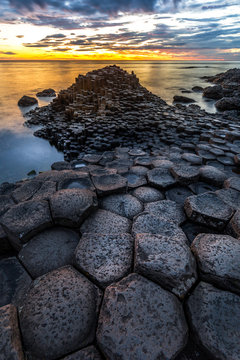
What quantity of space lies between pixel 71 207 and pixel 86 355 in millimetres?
1000

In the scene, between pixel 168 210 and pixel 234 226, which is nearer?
pixel 234 226

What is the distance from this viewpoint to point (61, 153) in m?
5.50

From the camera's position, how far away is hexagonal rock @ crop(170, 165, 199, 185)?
2.33 m

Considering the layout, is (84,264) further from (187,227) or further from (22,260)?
(187,227)

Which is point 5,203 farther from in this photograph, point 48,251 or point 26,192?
point 48,251

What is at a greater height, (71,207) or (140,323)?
(71,207)

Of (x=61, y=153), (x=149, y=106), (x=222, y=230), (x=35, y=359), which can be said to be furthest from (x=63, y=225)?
(x=149, y=106)

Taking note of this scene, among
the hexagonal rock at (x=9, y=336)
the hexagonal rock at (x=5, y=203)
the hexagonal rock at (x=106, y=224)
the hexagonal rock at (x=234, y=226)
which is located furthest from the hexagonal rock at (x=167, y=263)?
the hexagonal rock at (x=5, y=203)

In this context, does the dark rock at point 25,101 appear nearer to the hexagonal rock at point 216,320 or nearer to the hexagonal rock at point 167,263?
the hexagonal rock at point 167,263

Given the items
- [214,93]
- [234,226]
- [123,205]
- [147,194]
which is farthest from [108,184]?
[214,93]

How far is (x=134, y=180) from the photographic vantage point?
8.16 feet

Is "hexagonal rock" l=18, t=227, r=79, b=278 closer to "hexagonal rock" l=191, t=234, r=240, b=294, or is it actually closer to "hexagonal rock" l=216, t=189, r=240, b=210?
"hexagonal rock" l=191, t=234, r=240, b=294

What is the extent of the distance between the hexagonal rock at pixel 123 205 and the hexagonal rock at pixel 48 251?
0.47 meters

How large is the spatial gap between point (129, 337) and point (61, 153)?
515 centimetres
